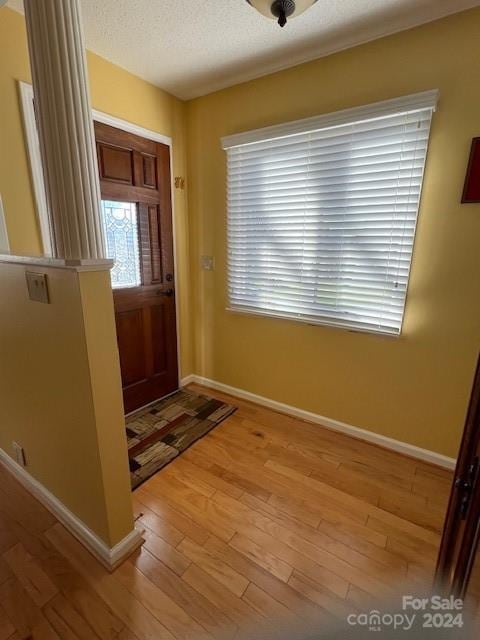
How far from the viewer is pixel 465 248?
1.62 meters

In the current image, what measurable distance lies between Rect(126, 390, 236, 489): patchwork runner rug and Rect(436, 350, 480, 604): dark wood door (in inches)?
59.5

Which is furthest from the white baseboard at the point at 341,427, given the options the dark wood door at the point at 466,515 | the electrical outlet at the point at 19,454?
the electrical outlet at the point at 19,454

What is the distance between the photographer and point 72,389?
3.92 ft

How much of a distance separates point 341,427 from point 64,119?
7.66 feet

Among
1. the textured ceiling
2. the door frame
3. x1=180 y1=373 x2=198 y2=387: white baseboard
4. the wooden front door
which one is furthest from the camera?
x1=180 y1=373 x2=198 y2=387: white baseboard

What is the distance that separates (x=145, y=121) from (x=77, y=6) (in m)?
1.19

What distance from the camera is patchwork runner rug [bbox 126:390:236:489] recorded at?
1.89 m

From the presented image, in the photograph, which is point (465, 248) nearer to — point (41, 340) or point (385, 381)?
point (385, 381)

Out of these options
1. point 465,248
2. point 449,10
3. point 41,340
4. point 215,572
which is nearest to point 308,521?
point 215,572

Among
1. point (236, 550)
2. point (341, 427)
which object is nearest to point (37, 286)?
point (236, 550)

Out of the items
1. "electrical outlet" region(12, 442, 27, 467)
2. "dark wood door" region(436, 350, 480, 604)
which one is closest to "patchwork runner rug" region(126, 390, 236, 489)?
"electrical outlet" region(12, 442, 27, 467)

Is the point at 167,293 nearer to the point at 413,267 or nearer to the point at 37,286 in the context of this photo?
the point at 37,286

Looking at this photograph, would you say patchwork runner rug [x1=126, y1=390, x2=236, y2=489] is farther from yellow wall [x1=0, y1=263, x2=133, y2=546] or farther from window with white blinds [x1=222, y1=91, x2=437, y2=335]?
window with white blinds [x1=222, y1=91, x2=437, y2=335]

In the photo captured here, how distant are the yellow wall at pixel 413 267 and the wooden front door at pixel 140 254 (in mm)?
364
